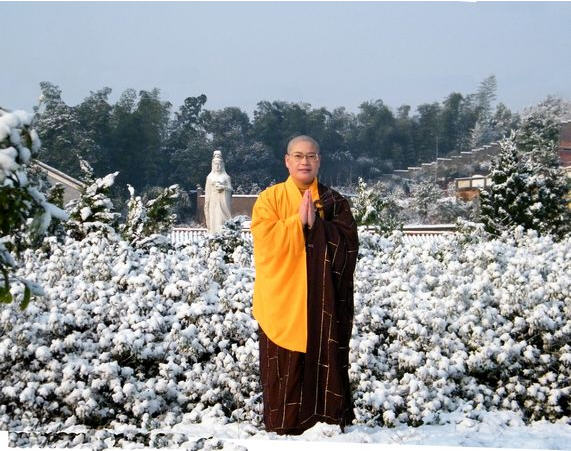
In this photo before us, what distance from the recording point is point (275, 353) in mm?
4320

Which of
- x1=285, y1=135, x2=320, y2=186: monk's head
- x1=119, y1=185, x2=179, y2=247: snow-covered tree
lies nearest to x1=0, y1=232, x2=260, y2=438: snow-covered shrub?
x1=285, y1=135, x2=320, y2=186: monk's head

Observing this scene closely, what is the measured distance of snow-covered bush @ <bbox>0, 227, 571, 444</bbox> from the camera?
5.55 metres

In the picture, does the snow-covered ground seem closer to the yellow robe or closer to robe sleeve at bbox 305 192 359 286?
the yellow robe

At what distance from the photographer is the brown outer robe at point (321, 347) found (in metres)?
4.26

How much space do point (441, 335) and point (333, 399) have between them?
2.25 m

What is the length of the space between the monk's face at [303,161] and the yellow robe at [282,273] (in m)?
0.17

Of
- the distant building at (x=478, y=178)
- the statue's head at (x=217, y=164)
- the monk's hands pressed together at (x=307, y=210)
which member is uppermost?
the distant building at (x=478, y=178)

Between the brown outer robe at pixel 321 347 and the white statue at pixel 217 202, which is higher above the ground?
the white statue at pixel 217 202

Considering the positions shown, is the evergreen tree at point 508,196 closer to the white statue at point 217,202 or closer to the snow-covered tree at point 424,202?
the white statue at point 217,202

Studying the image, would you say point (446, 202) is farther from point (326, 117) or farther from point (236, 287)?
point (236, 287)

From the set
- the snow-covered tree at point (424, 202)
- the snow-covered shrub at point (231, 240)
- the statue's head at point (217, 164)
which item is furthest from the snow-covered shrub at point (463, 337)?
the snow-covered tree at point (424, 202)

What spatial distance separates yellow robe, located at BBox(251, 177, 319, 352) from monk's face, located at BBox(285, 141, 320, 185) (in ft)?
0.55

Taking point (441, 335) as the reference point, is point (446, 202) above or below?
above

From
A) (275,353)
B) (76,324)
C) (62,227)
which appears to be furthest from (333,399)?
(62,227)
